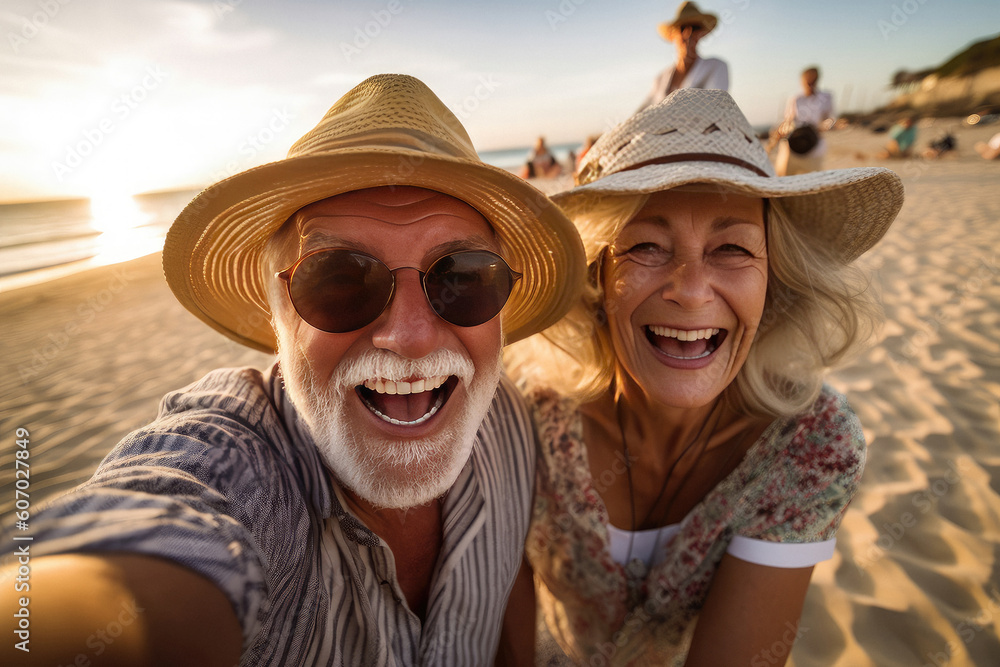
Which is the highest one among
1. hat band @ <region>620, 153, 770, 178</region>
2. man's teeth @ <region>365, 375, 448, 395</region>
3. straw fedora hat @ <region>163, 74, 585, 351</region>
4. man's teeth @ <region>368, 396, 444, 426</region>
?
hat band @ <region>620, 153, 770, 178</region>

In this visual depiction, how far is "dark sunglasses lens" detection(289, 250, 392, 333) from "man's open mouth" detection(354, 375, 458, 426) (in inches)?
8.4

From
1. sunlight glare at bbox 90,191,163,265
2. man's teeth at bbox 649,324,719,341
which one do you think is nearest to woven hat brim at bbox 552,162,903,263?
man's teeth at bbox 649,324,719,341

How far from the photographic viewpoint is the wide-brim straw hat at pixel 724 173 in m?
1.56

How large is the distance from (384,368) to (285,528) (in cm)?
50

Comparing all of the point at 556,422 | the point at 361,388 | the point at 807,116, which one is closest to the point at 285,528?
the point at 361,388

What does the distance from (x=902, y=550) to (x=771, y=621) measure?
147 centimetres

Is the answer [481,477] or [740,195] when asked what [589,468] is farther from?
[740,195]

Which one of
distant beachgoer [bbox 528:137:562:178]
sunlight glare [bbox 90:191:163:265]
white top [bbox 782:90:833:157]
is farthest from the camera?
distant beachgoer [bbox 528:137:562:178]

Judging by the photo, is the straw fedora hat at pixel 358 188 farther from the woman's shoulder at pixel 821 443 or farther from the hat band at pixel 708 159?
the woman's shoulder at pixel 821 443

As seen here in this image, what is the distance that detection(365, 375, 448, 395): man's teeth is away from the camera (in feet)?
4.52

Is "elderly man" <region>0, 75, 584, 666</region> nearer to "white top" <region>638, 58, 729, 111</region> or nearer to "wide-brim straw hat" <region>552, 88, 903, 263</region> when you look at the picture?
"wide-brim straw hat" <region>552, 88, 903, 263</region>

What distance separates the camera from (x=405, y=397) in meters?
1.48

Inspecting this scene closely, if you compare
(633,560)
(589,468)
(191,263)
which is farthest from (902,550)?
(191,263)

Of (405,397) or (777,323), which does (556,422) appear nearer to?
(405,397)
